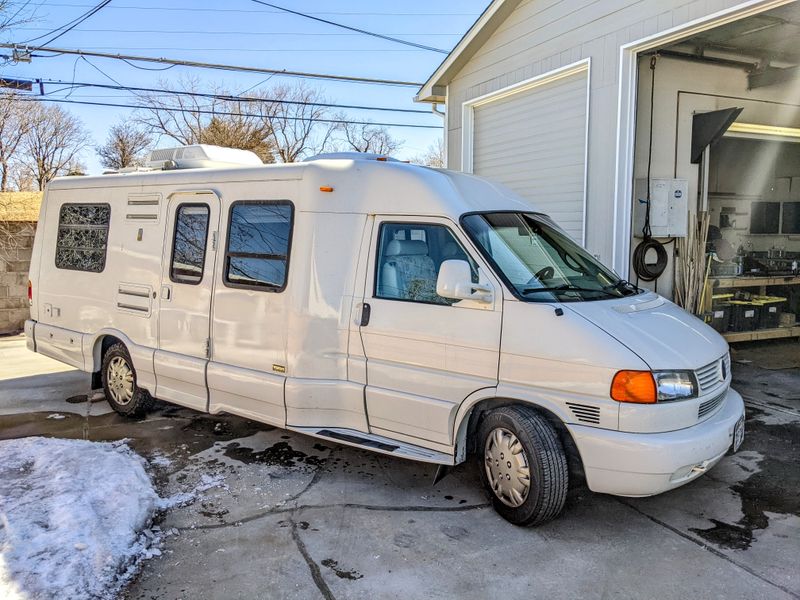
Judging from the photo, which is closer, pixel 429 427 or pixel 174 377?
pixel 429 427

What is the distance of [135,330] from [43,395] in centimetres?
214

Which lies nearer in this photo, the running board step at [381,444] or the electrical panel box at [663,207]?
the running board step at [381,444]

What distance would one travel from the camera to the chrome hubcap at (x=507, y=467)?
383cm

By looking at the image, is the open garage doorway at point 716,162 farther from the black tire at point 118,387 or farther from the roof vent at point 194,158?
the black tire at point 118,387

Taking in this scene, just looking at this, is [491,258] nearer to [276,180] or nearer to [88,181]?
[276,180]

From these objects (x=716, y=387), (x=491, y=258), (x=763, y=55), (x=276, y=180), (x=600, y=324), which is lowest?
(x=716, y=387)

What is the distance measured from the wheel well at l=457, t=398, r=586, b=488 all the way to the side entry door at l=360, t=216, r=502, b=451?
0.50 feet

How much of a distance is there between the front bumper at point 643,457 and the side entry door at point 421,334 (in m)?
0.71

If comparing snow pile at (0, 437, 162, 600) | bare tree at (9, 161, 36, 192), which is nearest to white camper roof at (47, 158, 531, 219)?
snow pile at (0, 437, 162, 600)

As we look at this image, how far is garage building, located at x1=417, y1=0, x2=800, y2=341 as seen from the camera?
7363mm

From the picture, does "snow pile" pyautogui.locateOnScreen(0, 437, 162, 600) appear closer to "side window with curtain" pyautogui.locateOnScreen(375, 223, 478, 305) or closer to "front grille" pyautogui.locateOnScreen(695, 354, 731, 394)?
"side window with curtain" pyautogui.locateOnScreen(375, 223, 478, 305)

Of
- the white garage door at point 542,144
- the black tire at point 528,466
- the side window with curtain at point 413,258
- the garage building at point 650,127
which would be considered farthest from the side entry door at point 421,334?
the white garage door at point 542,144

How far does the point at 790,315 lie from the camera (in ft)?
31.0

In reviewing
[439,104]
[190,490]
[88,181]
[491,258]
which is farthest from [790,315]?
[88,181]
